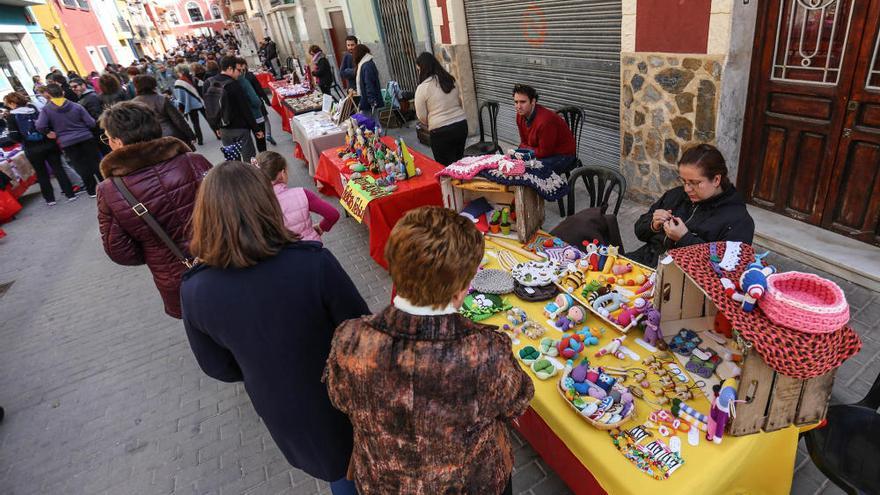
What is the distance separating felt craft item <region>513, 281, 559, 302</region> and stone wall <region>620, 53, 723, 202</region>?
251cm

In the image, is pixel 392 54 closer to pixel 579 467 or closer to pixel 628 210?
pixel 628 210

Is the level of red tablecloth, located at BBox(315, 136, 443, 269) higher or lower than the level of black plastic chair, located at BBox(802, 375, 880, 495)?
higher

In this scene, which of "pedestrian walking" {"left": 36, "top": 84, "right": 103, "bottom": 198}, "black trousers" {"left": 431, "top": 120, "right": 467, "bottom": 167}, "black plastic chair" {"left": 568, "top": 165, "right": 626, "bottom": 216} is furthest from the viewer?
"pedestrian walking" {"left": 36, "top": 84, "right": 103, "bottom": 198}

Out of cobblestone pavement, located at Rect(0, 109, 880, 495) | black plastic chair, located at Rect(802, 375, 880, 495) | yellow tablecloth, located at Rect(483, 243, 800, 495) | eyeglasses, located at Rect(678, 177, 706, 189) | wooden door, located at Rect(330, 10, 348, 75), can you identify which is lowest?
cobblestone pavement, located at Rect(0, 109, 880, 495)

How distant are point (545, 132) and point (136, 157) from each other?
11.2 ft

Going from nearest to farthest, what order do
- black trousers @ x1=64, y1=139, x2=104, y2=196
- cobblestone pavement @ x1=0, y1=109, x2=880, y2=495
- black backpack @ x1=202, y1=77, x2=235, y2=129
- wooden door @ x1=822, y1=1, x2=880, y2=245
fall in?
1. cobblestone pavement @ x1=0, y1=109, x2=880, y2=495
2. wooden door @ x1=822, y1=1, x2=880, y2=245
3. black backpack @ x1=202, y1=77, x2=235, y2=129
4. black trousers @ x1=64, y1=139, x2=104, y2=196

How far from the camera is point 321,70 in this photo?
10859 millimetres

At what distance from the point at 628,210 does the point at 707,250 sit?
3.43m

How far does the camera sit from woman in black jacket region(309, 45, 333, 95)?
10852mm

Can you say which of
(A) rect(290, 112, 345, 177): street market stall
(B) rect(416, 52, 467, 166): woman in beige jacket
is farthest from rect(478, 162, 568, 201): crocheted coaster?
(A) rect(290, 112, 345, 177): street market stall

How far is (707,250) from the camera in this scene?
1735 millimetres

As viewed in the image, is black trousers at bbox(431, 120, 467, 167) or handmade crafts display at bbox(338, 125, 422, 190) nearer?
handmade crafts display at bbox(338, 125, 422, 190)

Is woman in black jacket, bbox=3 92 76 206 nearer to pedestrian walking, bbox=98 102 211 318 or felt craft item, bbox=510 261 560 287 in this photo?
pedestrian walking, bbox=98 102 211 318

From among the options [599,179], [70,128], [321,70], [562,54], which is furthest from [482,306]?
[321,70]
